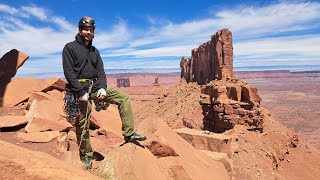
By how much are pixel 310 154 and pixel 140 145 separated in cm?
2562

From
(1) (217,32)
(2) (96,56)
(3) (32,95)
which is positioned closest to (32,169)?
(2) (96,56)

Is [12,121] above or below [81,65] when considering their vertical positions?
below

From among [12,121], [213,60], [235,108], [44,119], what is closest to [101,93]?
[44,119]

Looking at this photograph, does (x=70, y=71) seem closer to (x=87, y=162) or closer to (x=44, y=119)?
(x=87, y=162)

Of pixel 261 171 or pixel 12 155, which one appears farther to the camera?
pixel 261 171

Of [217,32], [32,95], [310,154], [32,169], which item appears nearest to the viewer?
[32,169]

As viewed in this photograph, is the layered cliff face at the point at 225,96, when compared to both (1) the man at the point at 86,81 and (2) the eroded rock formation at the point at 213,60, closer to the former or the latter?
(2) the eroded rock formation at the point at 213,60

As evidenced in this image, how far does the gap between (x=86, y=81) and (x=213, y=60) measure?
115ft

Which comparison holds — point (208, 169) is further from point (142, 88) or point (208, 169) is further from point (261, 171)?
point (142, 88)

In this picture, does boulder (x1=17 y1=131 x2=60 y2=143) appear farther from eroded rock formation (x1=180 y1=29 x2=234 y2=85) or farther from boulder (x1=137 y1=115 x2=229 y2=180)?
eroded rock formation (x1=180 y1=29 x2=234 y2=85)

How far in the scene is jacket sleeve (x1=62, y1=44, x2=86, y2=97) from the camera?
5.13 m

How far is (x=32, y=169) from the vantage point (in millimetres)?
3576

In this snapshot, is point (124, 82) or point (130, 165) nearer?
point (130, 165)

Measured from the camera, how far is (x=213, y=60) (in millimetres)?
39219
